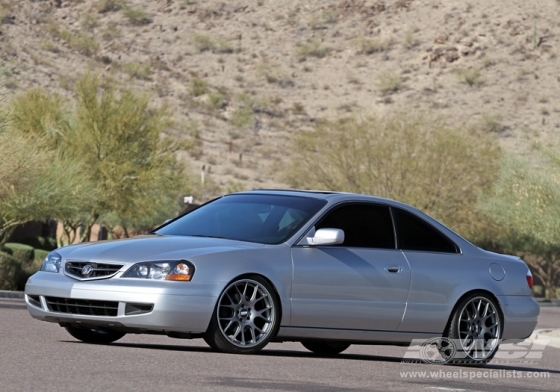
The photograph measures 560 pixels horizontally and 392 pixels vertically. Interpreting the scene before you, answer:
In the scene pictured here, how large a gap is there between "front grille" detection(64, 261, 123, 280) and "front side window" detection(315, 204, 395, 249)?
2255 millimetres

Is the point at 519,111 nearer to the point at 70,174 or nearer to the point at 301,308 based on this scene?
the point at 70,174

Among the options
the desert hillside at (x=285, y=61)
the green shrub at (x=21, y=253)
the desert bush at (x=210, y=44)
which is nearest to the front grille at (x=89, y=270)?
the green shrub at (x=21, y=253)

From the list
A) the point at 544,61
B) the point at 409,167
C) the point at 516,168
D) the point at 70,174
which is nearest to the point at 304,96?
the point at 544,61

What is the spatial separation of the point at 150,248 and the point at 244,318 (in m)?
1.05

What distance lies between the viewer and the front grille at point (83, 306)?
37.4 feet

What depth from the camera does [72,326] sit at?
1239cm

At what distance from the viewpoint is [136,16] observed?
9519cm

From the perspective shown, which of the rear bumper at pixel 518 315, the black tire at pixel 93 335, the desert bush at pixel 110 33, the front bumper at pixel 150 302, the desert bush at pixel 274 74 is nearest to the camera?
the front bumper at pixel 150 302

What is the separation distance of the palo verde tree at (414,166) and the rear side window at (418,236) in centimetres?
4036

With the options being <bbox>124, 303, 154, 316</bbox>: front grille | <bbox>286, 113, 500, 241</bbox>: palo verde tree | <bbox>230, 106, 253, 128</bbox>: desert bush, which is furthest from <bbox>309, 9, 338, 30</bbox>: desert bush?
<bbox>124, 303, 154, 316</bbox>: front grille

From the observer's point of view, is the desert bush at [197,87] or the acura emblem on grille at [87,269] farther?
the desert bush at [197,87]

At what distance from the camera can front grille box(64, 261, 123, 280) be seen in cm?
1149

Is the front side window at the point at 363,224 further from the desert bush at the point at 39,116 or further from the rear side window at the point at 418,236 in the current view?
the desert bush at the point at 39,116

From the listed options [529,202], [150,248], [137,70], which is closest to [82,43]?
[137,70]
